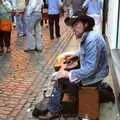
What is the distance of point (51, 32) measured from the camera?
48.2ft

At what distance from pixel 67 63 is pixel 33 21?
5249 mm

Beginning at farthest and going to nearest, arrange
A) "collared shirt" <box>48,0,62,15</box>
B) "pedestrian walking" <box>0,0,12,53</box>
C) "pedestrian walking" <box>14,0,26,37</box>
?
1. "collared shirt" <box>48,0,62,15</box>
2. "pedestrian walking" <box>14,0,26,37</box>
3. "pedestrian walking" <box>0,0,12,53</box>

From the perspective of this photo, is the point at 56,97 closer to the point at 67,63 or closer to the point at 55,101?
the point at 55,101

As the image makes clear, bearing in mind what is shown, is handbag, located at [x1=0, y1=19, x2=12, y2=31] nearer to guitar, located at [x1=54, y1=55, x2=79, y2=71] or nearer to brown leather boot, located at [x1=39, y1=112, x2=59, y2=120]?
guitar, located at [x1=54, y1=55, x2=79, y2=71]

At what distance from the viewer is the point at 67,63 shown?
684cm

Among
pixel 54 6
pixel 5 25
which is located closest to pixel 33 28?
pixel 5 25

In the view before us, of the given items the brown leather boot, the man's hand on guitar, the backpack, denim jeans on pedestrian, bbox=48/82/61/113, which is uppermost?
the man's hand on guitar

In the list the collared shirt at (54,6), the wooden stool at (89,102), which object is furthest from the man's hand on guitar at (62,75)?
the collared shirt at (54,6)

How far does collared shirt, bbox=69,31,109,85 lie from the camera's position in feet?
20.0

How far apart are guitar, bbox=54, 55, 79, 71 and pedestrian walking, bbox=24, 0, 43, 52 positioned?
4984mm

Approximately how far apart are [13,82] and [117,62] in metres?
2.07

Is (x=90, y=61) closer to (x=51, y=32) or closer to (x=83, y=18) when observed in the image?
(x=83, y=18)

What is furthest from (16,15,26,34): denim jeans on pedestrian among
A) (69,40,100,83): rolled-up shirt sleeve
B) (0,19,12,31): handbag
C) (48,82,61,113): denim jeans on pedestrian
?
(69,40,100,83): rolled-up shirt sleeve

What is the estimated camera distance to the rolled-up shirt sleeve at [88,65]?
6.10m
